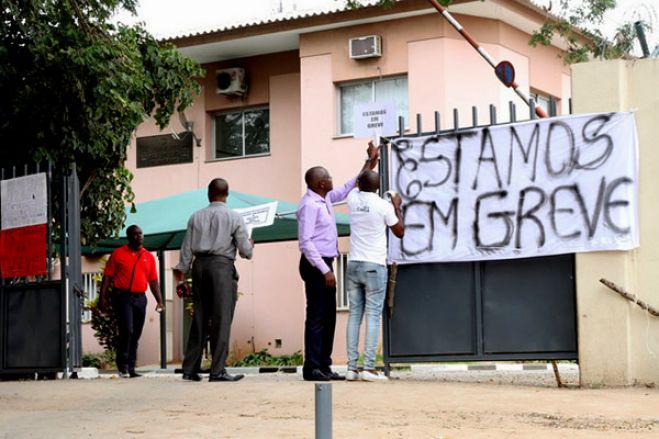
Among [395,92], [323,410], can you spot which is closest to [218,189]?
[323,410]

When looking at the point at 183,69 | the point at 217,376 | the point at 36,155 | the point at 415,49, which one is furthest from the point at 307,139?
the point at 217,376

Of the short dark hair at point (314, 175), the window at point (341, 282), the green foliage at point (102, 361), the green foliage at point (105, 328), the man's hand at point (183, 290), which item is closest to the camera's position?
the short dark hair at point (314, 175)

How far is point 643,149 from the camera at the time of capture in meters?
10.4

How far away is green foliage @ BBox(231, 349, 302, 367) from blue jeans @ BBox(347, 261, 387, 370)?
11.8m

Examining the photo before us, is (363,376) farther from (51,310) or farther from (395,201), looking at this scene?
(51,310)

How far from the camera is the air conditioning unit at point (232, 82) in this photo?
85.9 feet

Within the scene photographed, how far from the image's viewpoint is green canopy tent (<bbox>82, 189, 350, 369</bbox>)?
1762 centimetres

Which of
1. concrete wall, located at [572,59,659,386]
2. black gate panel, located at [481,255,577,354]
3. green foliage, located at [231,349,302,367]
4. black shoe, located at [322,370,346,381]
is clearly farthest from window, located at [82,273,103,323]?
concrete wall, located at [572,59,659,386]

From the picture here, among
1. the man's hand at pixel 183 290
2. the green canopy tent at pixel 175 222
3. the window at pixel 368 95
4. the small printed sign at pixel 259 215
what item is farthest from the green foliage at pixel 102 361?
the man's hand at pixel 183 290

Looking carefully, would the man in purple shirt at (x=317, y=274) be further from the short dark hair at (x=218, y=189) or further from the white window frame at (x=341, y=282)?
the white window frame at (x=341, y=282)

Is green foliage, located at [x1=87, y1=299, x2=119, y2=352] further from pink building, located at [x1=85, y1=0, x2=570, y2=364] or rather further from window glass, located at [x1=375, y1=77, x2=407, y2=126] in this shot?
window glass, located at [x1=375, y1=77, x2=407, y2=126]

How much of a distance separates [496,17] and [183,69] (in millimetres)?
9631

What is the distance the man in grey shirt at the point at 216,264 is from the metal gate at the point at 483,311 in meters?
1.43

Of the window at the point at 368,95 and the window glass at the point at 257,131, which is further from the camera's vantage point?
the window glass at the point at 257,131
